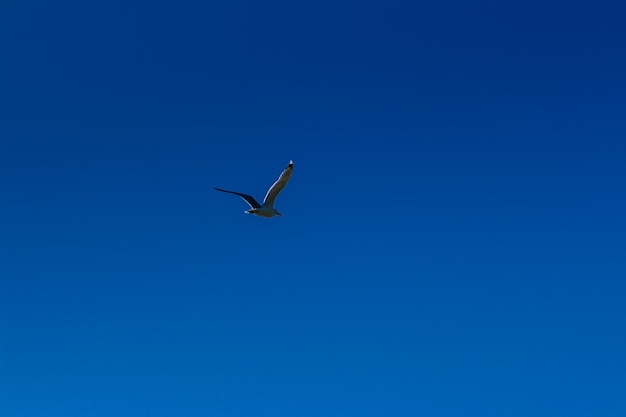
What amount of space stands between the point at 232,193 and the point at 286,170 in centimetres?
339

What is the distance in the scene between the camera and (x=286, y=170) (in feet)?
183

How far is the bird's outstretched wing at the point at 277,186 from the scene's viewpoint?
55.9m

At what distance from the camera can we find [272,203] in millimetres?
57500

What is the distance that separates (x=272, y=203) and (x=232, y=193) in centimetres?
349

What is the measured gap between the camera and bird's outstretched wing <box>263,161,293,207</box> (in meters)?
55.9

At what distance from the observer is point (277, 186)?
56688mm

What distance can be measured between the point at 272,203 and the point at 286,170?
2593 millimetres

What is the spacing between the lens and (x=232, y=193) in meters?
54.8
